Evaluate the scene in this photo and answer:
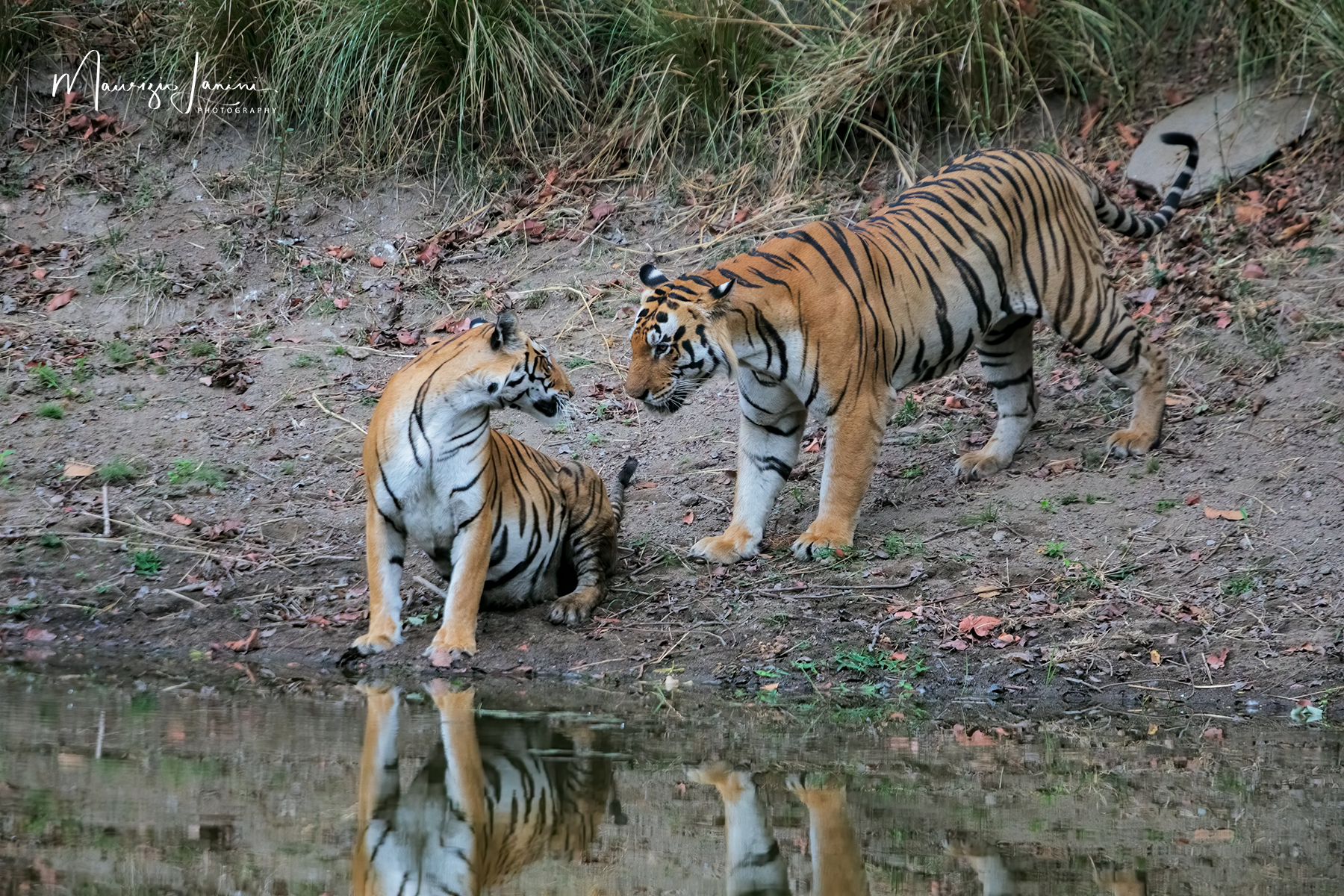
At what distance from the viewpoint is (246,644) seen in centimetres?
548

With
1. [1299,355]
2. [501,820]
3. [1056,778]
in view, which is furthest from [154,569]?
[1299,355]

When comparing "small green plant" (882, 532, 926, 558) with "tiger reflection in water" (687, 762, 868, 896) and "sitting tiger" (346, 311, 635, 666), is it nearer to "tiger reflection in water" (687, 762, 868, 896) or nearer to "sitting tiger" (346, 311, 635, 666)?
"sitting tiger" (346, 311, 635, 666)

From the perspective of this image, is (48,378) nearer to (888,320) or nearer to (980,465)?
(888,320)

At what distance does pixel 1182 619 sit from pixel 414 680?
3007mm

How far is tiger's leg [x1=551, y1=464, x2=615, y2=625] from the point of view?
19.2 ft

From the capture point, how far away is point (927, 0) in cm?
896

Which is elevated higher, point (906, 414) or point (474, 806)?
point (906, 414)

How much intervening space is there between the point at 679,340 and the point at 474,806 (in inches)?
111

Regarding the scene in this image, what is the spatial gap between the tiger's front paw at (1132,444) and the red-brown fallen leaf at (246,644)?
4204 millimetres

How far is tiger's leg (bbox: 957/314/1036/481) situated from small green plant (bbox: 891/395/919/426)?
72 centimetres

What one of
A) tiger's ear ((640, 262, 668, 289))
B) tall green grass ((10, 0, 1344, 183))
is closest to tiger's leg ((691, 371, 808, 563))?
tiger's ear ((640, 262, 668, 289))

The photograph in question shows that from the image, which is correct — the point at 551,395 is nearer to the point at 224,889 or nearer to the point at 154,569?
the point at 154,569

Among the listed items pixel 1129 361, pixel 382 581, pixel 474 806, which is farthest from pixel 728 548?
pixel 474 806

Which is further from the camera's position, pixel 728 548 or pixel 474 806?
pixel 728 548
